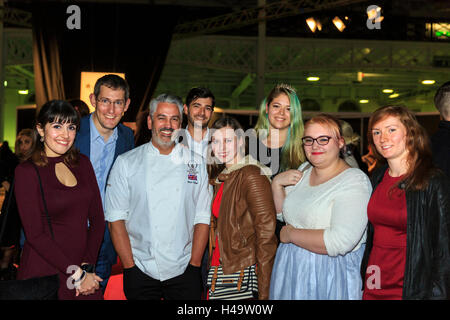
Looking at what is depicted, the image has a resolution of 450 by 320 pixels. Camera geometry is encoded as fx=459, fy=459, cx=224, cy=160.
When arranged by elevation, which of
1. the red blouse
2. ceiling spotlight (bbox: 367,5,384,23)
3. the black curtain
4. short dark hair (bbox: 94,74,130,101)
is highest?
ceiling spotlight (bbox: 367,5,384,23)

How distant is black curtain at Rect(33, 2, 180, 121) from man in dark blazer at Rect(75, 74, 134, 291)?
558cm

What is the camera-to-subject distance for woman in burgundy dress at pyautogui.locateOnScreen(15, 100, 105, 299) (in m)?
2.37

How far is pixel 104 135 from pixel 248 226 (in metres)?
1.20

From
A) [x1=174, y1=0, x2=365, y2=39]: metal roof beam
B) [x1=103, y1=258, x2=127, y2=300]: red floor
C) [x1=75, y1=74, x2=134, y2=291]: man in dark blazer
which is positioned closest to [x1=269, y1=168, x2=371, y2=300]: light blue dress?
[x1=75, y1=74, x2=134, y2=291]: man in dark blazer

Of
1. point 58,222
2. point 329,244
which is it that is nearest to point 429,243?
point 329,244

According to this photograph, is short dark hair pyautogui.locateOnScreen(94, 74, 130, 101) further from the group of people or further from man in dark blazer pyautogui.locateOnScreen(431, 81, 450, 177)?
man in dark blazer pyautogui.locateOnScreen(431, 81, 450, 177)

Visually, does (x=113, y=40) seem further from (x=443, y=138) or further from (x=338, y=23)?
(x=443, y=138)

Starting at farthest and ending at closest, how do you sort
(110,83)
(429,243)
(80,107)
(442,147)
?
1. (80,107)
2. (110,83)
3. (442,147)
4. (429,243)

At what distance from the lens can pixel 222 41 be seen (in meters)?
12.9

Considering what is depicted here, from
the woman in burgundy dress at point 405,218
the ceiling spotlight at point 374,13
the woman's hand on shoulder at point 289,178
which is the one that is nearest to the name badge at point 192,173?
the woman's hand on shoulder at point 289,178

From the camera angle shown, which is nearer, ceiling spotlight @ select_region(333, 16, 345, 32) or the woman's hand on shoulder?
the woman's hand on shoulder

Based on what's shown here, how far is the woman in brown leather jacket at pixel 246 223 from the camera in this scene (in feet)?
8.78

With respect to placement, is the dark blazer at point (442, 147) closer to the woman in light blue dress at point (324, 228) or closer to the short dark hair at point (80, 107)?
the woman in light blue dress at point (324, 228)

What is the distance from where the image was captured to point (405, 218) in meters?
2.29
